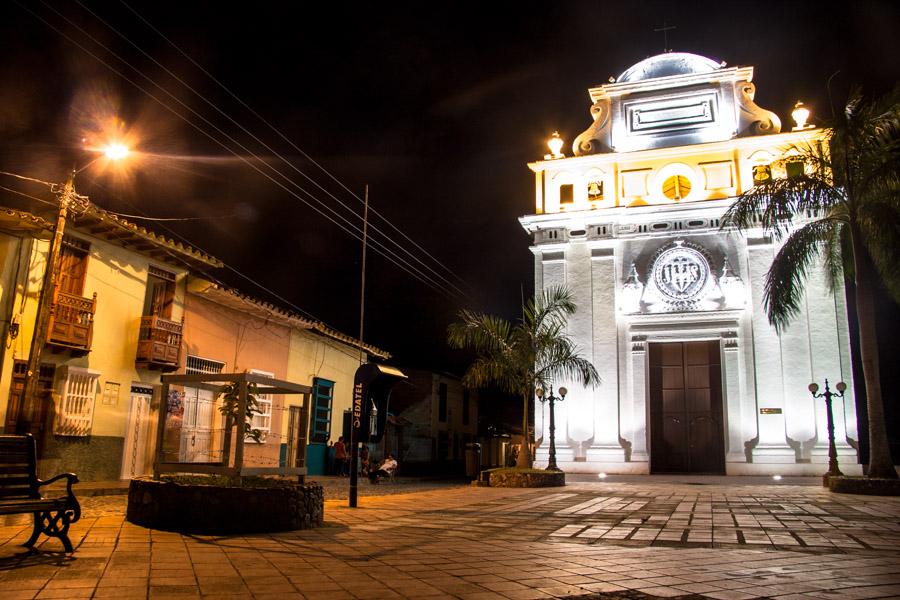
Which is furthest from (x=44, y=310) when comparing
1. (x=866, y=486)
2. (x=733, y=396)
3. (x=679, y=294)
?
(x=733, y=396)

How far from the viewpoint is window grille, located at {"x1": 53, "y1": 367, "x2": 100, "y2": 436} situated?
1394 centimetres

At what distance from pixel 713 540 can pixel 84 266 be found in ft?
45.1

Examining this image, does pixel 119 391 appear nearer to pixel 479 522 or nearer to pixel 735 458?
pixel 479 522

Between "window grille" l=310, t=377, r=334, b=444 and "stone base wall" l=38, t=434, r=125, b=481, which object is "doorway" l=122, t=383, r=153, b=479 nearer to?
"stone base wall" l=38, t=434, r=125, b=481

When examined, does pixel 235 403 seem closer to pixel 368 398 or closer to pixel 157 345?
pixel 368 398

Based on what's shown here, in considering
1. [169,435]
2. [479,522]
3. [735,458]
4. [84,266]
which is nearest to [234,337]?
[169,435]

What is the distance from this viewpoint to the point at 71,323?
13992 mm

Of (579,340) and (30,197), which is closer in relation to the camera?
(30,197)

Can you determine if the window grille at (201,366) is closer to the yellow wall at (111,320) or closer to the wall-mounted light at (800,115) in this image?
the yellow wall at (111,320)

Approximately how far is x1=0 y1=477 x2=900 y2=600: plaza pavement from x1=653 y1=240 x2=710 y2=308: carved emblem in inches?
511

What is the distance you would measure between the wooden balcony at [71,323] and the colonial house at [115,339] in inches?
0.9

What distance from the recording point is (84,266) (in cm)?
1482

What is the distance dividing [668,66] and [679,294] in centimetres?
836

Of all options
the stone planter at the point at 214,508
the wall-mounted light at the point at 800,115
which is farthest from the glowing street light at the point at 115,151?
the wall-mounted light at the point at 800,115
